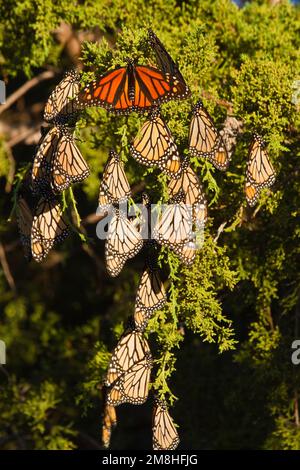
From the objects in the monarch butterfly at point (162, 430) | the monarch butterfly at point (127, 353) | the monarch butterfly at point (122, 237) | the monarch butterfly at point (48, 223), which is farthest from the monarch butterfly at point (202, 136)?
the monarch butterfly at point (162, 430)

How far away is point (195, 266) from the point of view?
3.51 meters

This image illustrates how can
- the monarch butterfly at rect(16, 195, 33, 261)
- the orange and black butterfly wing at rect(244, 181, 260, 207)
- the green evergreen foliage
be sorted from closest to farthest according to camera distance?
the orange and black butterfly wing at rect(244, 181, 260, 207) < the green evergreen foliage < the monarch butterfly at rect(16, 195, 33, 261)

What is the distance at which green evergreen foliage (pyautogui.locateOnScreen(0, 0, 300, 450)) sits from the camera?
3.58m

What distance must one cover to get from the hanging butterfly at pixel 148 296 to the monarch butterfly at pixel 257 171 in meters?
0.60

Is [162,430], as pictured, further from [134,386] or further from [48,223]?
[48,223]

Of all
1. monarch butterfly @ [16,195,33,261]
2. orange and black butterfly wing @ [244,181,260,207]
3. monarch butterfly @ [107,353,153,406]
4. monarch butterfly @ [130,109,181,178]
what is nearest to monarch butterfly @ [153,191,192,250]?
monarch butterfly @ [130,109,181,178]

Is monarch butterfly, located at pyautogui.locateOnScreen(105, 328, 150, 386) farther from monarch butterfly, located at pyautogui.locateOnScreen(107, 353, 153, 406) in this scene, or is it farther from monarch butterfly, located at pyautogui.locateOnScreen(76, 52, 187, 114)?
monarch butterfly, located at pyautogui.locateOnScreen(76, 52, 187, 114)

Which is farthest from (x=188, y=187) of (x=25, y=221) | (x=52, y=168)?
(x=25, y=221)

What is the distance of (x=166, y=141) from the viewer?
3.16 metres

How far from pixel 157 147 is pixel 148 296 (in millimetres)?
710

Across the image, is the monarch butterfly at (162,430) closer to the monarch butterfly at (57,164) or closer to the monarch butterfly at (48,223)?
the monarch butterfly at (48,223)

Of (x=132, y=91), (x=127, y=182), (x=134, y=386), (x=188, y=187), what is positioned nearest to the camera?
(x=132, y=91)

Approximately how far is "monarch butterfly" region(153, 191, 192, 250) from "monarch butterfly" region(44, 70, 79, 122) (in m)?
0.69

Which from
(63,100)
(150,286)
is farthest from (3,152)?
(150,286)
